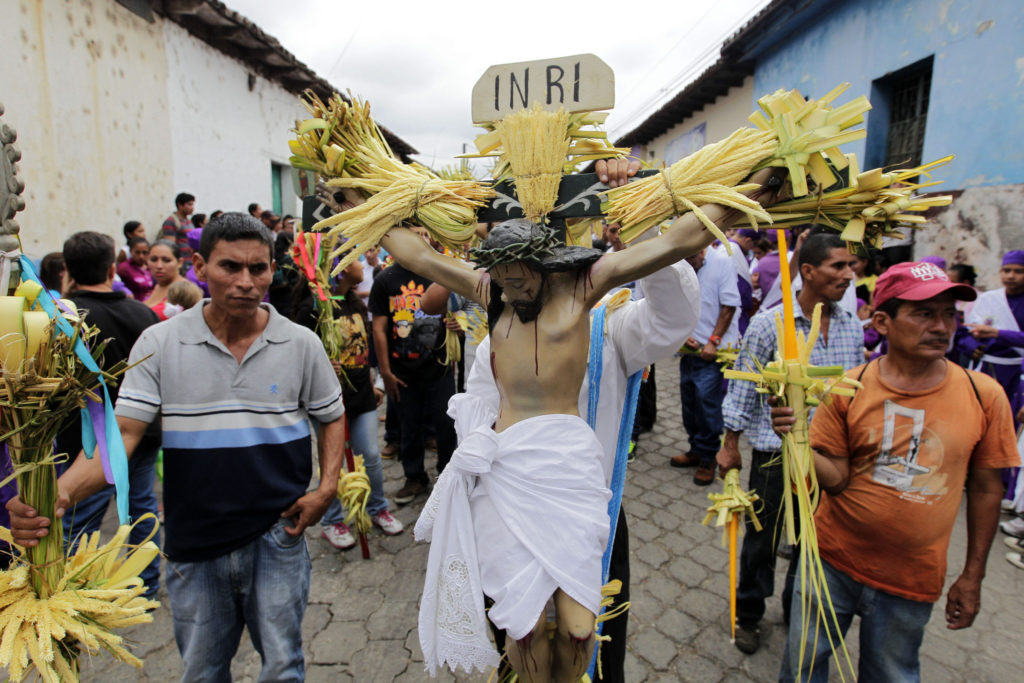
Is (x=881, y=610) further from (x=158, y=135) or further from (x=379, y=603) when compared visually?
(x=158, y=135)

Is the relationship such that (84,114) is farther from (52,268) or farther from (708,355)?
(708,355)

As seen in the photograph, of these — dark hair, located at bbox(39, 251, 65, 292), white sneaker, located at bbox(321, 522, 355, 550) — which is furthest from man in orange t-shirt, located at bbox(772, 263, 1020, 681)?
dark hair, located at bbox(39, 251, 65, 292)

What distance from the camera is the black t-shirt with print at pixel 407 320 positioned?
4.64m

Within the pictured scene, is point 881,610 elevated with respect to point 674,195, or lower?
lower

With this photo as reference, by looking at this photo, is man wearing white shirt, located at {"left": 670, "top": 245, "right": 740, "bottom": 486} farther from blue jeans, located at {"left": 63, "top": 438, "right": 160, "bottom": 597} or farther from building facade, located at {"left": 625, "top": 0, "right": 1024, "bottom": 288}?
blue jeans, located at {"left": 63, "top": 438, "right": 160, "bottom": 597}

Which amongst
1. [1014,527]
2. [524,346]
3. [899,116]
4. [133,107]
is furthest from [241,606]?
[899,116]

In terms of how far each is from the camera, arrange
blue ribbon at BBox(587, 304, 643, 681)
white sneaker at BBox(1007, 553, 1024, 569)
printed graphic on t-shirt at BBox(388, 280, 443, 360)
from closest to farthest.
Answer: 1. blue ribbon at BBox(587, 304, 643, 681)
2. white sneaker at BBox(1007, 553, 1024, 569)
3. printed graphic on t-shirt at BBox(388, 280, 443, 360)

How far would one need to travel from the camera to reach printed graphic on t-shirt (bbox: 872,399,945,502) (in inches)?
85.4

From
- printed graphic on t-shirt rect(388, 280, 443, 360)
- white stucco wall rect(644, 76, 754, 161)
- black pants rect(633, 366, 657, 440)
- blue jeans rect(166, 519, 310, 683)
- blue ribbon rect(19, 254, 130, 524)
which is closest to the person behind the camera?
blue ribbon rect(19, 254, 130, 524)

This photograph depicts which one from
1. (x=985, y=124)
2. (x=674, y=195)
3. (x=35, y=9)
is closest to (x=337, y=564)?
(x=674, y=195)

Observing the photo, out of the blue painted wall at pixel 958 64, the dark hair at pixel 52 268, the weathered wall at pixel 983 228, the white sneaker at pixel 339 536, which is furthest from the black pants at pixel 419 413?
the weathered wall at pixel 983 228

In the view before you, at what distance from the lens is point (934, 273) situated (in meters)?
2.23

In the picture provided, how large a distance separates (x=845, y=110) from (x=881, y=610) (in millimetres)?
2026

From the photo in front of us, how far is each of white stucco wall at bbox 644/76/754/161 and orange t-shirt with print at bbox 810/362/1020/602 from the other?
37.1 ft
